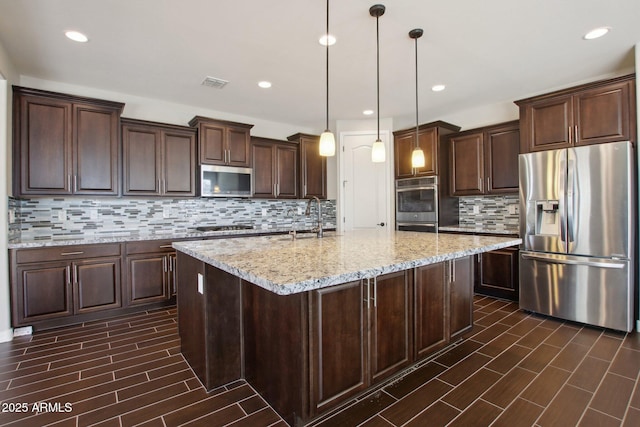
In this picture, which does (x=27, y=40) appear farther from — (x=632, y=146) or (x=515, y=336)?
(x=632, y=146)

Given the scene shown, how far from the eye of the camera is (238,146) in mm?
4395

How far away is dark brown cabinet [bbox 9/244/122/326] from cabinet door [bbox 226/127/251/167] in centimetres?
179

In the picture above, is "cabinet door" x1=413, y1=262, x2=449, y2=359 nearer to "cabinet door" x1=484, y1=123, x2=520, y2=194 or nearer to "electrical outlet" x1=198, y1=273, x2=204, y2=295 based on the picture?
"electrical outlet" x1=198, y1=273, x2=204, y2=295

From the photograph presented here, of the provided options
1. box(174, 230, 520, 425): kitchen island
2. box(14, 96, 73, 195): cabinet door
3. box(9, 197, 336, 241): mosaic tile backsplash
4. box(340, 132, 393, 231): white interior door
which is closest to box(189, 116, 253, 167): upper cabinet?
box(9, 197, 336, 241): mosaic tile backsplash

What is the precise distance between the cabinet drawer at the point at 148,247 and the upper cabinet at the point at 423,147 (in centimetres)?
343

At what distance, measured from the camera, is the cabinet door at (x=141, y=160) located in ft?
12.0

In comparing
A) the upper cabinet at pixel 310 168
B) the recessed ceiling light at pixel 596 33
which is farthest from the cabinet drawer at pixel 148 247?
the recessed ceiling light at pixel 596 33

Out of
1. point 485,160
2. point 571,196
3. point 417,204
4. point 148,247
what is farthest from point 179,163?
point 571,196

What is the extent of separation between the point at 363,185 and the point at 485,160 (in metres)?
1.77

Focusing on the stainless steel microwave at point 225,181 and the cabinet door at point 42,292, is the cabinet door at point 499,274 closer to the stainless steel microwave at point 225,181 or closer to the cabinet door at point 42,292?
the stainless steel microwave at point 225,181

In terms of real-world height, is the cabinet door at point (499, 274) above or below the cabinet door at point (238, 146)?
below

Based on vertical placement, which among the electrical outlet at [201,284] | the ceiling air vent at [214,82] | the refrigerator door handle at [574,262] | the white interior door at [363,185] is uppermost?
the ceiling air vent at [214,82]

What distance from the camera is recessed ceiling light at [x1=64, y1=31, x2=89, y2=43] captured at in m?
2.49

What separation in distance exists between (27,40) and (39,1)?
2.41ft
